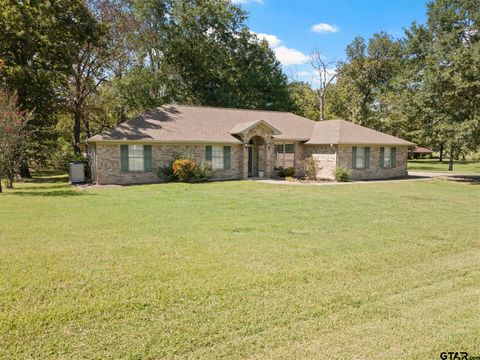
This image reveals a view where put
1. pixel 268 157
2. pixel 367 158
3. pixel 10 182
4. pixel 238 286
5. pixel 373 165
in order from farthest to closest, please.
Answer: pixel 373 165
pixel 367 158
pixel 268 157
pixel 10 182
pixel 238 286

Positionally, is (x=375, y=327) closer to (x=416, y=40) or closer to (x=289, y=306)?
(x=289, y=306)

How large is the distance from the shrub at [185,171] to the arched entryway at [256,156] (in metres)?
4.35

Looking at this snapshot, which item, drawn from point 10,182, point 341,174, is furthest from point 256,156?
point 10,182

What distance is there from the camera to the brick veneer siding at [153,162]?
1902 centimetres

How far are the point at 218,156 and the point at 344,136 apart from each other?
27.9 feet

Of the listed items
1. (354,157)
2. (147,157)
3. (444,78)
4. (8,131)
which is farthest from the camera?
(354,157)

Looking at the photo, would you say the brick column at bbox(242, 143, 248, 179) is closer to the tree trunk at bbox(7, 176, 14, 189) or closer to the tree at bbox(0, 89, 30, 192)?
the tree at bbox(0, 89, 30, 192)

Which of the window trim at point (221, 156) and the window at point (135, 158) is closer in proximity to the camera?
the window at point (135, 158)

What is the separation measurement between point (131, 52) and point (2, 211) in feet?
83.1

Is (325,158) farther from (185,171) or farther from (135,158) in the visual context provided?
(135,158)

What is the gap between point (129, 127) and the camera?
20.8 metres

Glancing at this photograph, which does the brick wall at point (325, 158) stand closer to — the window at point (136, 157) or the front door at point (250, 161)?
the front door at point (250, 161)

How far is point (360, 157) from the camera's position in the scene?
23281mm

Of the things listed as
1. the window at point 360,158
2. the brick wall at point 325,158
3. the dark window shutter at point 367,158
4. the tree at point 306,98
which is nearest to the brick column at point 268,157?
the brick wall at point 325,158
